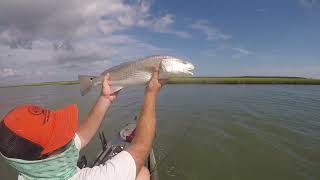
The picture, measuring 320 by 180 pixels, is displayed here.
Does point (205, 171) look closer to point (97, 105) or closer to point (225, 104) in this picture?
point (97, 105)

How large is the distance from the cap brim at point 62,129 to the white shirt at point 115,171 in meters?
0.45

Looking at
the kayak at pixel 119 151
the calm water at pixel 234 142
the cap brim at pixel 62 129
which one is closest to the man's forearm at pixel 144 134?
the cap brim at pixel 62 129

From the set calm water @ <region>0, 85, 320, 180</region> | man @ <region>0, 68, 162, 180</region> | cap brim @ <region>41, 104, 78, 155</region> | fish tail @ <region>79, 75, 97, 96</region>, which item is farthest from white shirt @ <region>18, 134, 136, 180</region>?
calm water @ <region>0, 85, 320, 180</region>

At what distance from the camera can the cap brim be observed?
2883 millimetres

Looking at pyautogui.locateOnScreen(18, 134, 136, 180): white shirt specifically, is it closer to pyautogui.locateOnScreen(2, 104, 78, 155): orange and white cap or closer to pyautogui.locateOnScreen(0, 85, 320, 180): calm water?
pyautogui.locateOnScreen(2, 104, 78, 155): orange and white cap

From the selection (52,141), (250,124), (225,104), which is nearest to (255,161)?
(250,124)

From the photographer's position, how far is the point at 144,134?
3.50 m

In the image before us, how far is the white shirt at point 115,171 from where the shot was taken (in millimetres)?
3176

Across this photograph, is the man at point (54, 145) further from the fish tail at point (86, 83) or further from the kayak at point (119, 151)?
the kayak at point (119, 151)

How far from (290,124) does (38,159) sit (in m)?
15.7

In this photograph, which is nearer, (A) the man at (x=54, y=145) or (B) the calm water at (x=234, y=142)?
(A) the man at (x=54, y=145)

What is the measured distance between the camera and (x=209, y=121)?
17578 millimetres

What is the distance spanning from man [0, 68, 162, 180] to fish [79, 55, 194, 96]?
26 centimetres

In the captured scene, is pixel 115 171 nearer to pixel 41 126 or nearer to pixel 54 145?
pixel 54 145
